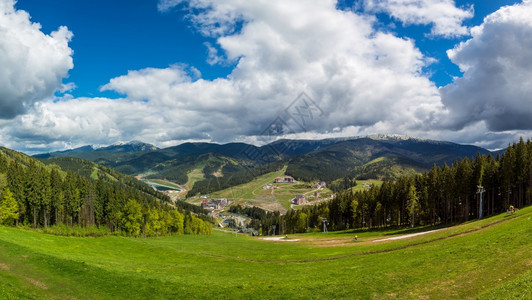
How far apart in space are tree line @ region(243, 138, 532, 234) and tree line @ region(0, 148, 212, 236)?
8230 centimetres

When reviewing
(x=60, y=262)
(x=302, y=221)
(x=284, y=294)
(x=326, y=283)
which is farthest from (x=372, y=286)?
(x=302, y=221)

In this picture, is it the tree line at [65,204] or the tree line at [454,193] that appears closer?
the tree line at [454,193]

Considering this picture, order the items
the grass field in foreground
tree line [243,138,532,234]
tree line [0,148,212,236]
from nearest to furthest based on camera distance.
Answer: the grass field in foreground → tree line [243,138,532,234] → tree line [0,148,212,236]

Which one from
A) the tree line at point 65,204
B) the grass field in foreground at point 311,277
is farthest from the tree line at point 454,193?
the tree line at point 65,204

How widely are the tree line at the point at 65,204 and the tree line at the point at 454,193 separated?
82.3 meters

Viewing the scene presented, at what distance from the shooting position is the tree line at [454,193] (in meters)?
72.6

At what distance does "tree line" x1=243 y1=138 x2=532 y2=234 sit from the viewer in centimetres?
7262

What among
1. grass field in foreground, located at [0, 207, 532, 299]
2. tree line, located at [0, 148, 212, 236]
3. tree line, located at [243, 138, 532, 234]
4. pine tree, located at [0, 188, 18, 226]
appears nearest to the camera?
grass field in foreground, located at [0, 207, 532, 299]

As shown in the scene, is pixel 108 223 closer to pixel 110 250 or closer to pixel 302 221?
pixel 110 250

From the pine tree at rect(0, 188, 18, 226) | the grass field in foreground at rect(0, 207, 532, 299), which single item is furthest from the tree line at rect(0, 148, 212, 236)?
the grass field in foreground at rect(0, 207, 532, 299)

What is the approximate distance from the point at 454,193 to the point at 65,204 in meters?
124

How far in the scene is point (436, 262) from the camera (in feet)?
89.6

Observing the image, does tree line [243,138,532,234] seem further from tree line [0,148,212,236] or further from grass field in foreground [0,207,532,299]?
tree line [0,148,212,236]

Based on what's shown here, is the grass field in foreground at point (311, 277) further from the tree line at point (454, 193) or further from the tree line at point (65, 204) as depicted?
the tree line at point (65, 204)
